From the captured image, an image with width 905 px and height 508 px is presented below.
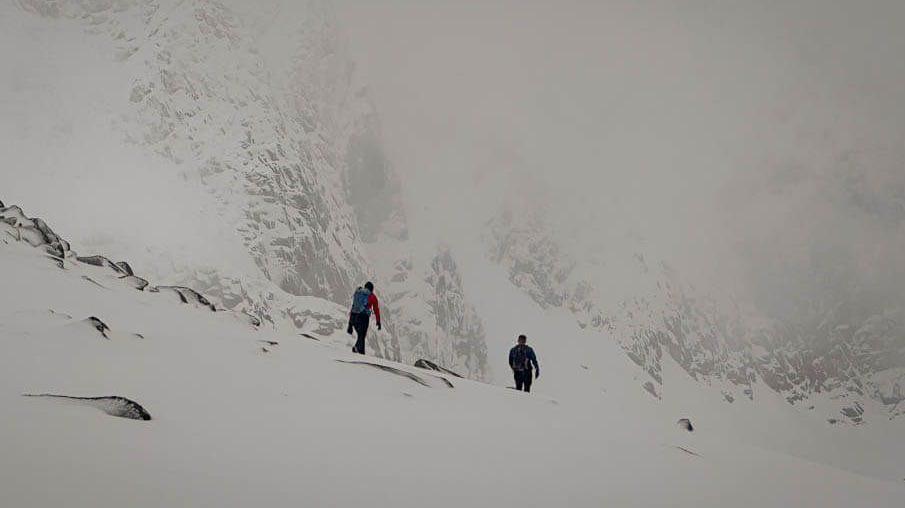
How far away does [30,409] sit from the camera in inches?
151

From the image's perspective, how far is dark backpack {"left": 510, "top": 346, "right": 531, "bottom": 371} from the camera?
15.8 meters

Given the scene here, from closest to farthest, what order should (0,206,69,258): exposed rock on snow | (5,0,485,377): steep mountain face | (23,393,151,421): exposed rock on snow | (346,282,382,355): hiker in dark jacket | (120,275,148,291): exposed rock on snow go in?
(23,393,151,421): exposed rock on snow, (120,275,148,291): exposed rock on snow, (0,206,69,258): exposed rock on snow, (346,282,382,355): hiker in dark jacket, (5,0,485,377): steep mountain face

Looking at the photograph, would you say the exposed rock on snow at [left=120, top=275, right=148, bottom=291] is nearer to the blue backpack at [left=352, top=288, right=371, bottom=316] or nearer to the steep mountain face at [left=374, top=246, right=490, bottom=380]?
the blue backpack at [left=352, top=288, right=371, bottom=316]

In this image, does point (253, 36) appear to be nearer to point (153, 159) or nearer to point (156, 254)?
point (153, 159)

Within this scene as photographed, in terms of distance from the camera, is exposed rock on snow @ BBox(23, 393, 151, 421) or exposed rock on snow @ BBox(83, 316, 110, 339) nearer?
exposed rock on snow @ BBox(23, 393, 151, 421)

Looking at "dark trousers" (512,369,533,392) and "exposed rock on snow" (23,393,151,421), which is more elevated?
"dark trousers" (512,369,533,392)

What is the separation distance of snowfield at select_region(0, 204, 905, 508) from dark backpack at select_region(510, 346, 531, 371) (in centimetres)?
534

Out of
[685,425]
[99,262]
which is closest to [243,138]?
[99,262]

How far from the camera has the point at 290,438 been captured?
4809mm

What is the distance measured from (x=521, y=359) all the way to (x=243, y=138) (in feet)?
202

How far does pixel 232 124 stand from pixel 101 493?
72665 millimetres

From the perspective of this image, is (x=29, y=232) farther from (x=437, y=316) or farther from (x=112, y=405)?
(x=437, y=316)

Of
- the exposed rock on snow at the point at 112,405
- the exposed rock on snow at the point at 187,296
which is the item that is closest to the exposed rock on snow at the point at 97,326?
the exposed rock on snow at the point at 112,405

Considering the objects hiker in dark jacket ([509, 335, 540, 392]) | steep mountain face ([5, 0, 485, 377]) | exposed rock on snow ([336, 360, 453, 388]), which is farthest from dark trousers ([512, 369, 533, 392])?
steep mountain face ([5, 0, 485, 377])
